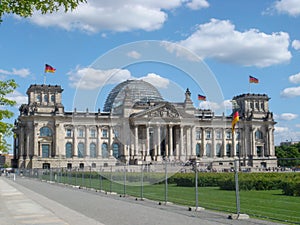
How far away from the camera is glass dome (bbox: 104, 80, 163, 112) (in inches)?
5251

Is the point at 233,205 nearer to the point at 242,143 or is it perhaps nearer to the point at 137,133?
the point at 137,133

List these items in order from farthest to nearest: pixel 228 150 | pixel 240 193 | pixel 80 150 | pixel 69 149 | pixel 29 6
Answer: pixel 228 150 → pixel 80 150 → pixel 69 149 → pixel 240 193 → pixel 29 6

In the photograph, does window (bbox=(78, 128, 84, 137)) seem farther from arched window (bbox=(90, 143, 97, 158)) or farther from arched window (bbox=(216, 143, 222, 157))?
arched window (bbox=(216, 143, 222, 157))

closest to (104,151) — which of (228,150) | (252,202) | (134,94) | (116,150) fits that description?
(116,150)

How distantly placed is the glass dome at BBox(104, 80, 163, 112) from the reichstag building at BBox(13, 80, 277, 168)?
32 centimetres

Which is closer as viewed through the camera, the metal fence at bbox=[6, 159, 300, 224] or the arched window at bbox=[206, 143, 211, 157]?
the metal fence at bbox=[6, 159, 300, 224]

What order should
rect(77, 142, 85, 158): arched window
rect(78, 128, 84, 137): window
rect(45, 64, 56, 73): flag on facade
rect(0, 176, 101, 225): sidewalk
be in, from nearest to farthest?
1. rect(0, 176, 101, 225): sidewalk
2. rect(45, 64, 56, 73): flag on facade
3. rect(77, 142, 85, 158): arched window
4. rect(78, 128, 84, 137): window

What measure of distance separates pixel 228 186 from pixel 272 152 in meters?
123

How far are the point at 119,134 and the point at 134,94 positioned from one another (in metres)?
A: 13.8

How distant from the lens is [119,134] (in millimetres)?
135625

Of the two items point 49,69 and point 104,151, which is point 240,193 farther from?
point 104,151

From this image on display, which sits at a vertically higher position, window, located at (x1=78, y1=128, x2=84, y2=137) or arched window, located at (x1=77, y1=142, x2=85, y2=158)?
window, located at (x1=78, y1=128, x2=84, y2=137)

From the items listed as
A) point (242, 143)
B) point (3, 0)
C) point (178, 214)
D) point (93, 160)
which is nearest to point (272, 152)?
point (242, 143)

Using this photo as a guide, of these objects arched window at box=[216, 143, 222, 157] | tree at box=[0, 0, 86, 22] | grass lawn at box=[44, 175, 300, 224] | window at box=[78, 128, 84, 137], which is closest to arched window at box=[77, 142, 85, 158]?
window at box=[78, 128, 84, 137]
